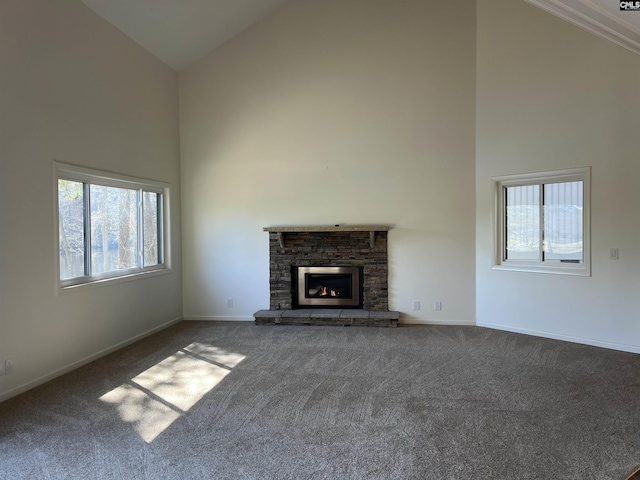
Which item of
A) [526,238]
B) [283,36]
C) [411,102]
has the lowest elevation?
[526,238]

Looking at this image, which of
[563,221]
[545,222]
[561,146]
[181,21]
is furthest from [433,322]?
[181,21]

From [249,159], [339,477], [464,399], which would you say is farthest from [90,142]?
[464,399]

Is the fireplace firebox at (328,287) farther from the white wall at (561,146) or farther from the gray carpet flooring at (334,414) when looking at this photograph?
the white wall at (561,146)

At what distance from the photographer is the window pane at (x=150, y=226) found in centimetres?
515

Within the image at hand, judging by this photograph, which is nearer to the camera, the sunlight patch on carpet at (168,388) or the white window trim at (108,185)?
the sunlight patch on carpet at (168,388)

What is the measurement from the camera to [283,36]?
556 cm

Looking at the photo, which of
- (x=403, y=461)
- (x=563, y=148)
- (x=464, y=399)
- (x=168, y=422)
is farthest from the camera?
(x=563, y=148)

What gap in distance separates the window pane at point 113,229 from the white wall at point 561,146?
4532 millimetres

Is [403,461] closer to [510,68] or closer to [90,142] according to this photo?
[90,142]

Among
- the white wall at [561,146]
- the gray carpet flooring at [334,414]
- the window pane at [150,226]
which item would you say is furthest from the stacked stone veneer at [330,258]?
Result: the window pane at [150,226]

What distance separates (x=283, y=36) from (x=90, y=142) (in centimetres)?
307

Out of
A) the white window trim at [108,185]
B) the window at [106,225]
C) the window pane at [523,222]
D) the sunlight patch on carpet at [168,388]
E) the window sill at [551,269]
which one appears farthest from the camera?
the window pane at [523,222]

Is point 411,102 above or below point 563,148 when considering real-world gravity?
above

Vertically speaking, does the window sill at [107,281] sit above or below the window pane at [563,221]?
below
